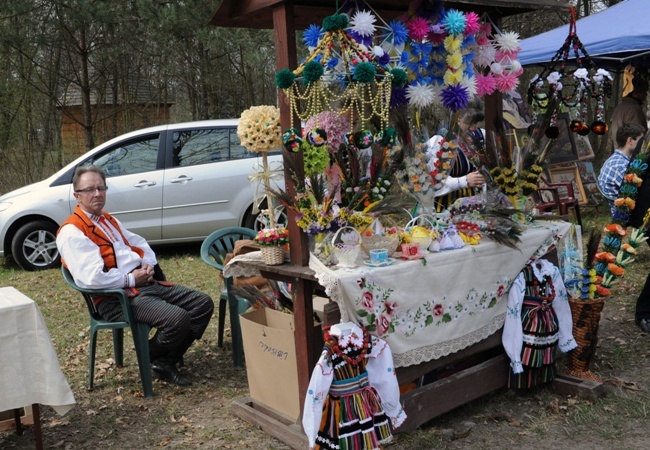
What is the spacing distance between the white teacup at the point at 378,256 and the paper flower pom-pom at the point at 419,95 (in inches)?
35.3

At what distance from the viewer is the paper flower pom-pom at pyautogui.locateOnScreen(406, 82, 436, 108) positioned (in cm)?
357

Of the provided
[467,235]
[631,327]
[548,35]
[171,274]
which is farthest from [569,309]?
[548,35]

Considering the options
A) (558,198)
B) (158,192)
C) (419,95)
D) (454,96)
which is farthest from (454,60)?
(158,192)

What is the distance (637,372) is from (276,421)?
7.52 feet

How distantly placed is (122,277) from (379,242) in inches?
65.6

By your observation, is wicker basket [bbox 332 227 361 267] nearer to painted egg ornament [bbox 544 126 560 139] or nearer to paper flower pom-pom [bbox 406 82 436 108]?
paper flower pom-pom [bbox 406 82 436 108]

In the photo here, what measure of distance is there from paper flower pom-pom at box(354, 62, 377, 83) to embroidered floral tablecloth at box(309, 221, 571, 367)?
34.0 inches

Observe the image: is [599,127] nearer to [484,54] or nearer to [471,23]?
[484,54]

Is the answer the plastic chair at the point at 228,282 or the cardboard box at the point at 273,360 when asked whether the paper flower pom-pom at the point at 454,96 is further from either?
the plastic chair at the point at 228,282

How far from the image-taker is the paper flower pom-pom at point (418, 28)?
3527mm

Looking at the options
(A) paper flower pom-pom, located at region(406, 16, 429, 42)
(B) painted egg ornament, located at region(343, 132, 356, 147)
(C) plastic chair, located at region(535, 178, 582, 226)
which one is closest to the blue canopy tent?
(C) plastic chair, located at region(535, 178, 582, 226)

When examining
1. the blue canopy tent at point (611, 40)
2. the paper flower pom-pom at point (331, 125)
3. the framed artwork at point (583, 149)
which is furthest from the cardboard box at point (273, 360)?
the framed artwork at point (583, 149)

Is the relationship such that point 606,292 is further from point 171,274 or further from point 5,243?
point 5,243

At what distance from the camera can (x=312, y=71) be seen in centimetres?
300
